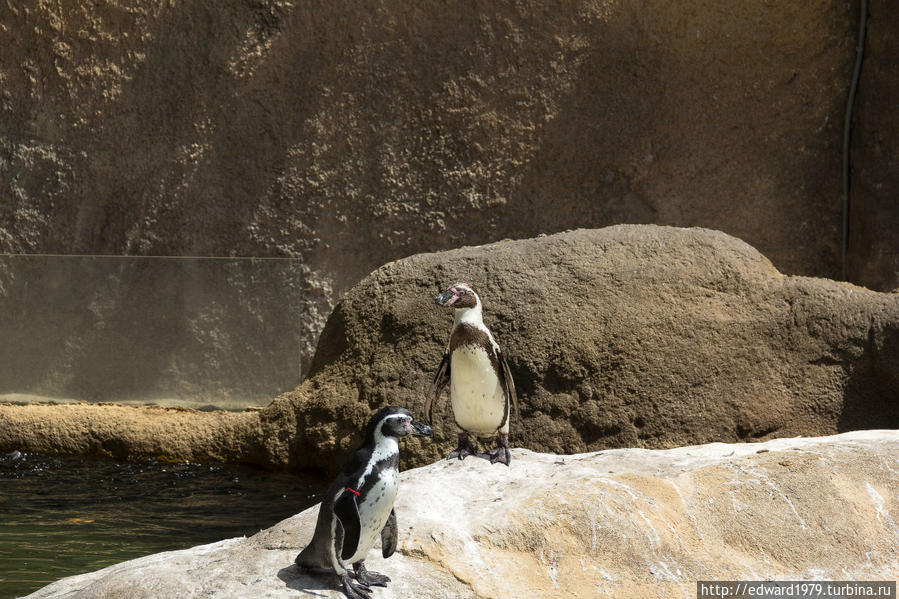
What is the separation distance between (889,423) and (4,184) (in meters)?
6.54

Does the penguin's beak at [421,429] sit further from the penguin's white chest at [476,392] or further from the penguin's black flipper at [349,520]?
the penguin's white chest at [476,392]

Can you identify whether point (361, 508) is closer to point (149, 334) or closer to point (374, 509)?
point (374, 509)

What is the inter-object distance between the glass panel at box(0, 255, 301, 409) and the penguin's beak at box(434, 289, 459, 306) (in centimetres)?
377

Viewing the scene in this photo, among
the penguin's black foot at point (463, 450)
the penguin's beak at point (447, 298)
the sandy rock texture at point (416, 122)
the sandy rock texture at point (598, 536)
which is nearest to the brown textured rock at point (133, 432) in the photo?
the sandy rock texture at point (416, 122)

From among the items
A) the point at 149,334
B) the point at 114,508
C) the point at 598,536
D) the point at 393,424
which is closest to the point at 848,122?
the point at 149,334

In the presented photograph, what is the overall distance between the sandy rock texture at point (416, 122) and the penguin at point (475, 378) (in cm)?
424

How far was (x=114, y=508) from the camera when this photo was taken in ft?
16.2

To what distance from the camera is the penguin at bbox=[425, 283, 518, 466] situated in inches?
131

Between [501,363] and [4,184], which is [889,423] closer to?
[501,363]

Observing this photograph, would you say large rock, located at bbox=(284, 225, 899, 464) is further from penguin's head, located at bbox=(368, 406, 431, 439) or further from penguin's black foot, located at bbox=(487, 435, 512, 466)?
penguin's head, located at bbox=(368, 406, 431, 439)

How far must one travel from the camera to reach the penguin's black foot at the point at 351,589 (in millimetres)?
2469

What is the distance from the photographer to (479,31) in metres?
7.41

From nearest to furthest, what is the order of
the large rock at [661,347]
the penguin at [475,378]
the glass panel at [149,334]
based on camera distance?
1. the penguin at [475,378]
2. the large rock at [661,347]
3. the glass panel at [149,334]

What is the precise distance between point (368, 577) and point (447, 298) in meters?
0.99
